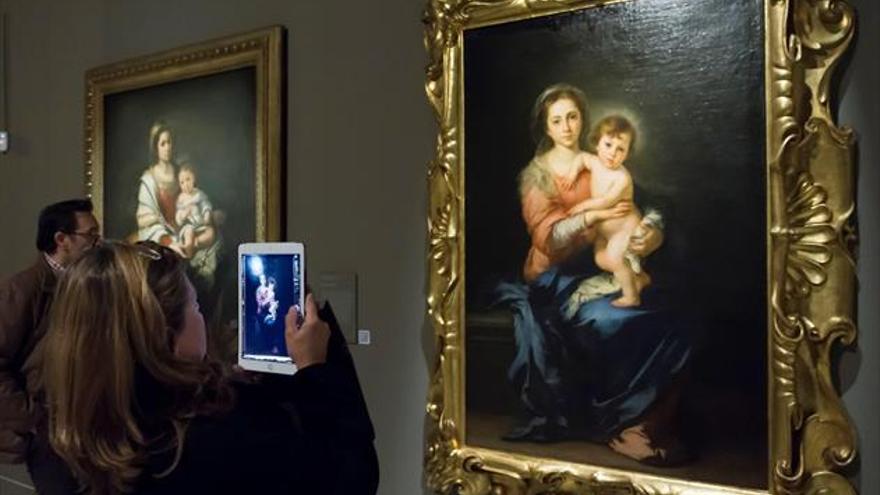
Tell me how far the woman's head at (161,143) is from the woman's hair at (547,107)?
2.08m

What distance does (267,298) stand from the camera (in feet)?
8.34

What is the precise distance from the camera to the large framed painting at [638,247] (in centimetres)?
233

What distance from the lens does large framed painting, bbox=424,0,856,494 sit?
2.33 metres

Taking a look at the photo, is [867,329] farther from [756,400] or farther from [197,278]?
[197,278]

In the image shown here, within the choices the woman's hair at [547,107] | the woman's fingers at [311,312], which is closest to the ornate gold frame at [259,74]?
the woman's hair at [547,107]

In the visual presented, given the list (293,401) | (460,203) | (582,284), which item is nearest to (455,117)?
(460,203)

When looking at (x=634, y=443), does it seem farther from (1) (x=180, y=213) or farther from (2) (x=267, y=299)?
(1) (x=180, y=213)

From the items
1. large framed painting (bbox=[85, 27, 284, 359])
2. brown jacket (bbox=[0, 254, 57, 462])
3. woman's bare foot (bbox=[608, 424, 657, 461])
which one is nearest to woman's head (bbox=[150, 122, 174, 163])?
large framed painting (bbox=[85, 27, 284, 359])

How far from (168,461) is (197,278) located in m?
2.57

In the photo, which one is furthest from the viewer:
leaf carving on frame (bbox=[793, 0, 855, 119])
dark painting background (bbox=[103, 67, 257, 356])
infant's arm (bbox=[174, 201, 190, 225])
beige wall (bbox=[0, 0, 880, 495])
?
infant's arm (bbox=[174, 201, 190, 225])

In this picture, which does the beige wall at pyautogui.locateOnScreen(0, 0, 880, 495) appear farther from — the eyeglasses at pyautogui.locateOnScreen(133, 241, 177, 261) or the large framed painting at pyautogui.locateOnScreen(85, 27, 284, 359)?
the eyeglasses at pyautogui.locateOnScreen(133, 241, 177, 261)

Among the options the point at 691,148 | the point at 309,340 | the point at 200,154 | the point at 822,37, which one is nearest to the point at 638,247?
the point at 691,148

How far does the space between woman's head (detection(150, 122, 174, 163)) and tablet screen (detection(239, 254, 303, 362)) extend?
1832 millimetres

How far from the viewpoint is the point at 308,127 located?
3730 millimetres
